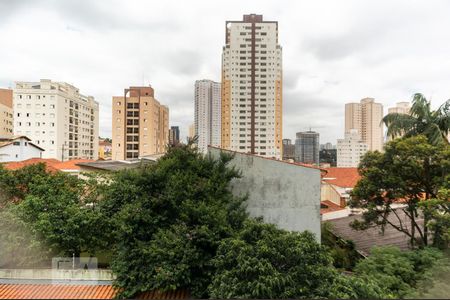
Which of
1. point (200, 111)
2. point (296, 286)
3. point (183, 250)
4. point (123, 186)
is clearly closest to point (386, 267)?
point (296, 286)

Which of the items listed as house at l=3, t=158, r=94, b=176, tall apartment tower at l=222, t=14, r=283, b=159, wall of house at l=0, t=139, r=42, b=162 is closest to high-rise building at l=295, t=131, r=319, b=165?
tall apartment tower at l=222, t=14, r=283, b=159

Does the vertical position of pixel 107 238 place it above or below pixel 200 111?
below

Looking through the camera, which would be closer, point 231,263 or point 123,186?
point 231,263

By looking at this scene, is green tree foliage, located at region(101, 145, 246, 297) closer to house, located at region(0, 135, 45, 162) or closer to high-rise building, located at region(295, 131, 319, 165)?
house, located at region(0, 135, 45, 162)

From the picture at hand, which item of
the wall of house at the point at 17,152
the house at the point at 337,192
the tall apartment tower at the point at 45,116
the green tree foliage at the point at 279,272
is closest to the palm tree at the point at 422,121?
the house at the point at 337,192

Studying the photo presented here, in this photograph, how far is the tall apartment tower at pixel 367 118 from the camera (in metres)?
64.1

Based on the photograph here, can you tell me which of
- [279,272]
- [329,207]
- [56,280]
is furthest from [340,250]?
[56,280]

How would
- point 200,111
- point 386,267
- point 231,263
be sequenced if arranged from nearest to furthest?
point 231,263 < point 386,267 < point 200,111

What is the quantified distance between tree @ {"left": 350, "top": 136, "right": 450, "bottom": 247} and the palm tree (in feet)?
4.89

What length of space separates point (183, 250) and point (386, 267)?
408cm

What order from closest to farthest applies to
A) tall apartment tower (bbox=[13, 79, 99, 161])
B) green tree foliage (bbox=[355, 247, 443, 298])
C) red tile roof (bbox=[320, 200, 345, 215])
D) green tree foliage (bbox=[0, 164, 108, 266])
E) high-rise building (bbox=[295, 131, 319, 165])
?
green tree foliage (bbox=[355, 247, 443, 298])
green tree foliage (bbox=[0, 164, 108, 266])
red tile roof (bbox=[320, 200, 345, 215])
tall apartment tower (bbox=[13, 79, 99, 161])
high-rise building (bbox=[295, 131, 319, 165])

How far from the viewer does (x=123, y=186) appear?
7574 millimetres

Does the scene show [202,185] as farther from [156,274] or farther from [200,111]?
[200,111]

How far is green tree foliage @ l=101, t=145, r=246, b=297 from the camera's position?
5.84m
